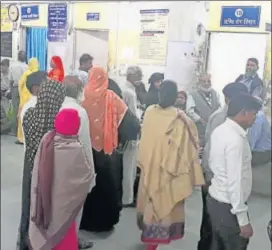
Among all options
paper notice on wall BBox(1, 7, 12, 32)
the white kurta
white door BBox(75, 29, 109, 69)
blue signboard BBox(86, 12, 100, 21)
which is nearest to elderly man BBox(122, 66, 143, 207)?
the white kurta

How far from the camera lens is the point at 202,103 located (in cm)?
165

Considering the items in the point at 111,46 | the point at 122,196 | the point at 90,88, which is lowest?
the point at 122,196

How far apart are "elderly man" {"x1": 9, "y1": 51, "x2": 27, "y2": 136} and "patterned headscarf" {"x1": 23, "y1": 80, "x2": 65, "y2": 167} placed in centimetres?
8

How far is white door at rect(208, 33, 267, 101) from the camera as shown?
1.57 metres

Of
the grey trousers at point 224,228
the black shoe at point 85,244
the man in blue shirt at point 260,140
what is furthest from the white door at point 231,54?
the black shoe at point 85,244

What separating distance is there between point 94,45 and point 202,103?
16.4 inches

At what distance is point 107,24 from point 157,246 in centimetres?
77

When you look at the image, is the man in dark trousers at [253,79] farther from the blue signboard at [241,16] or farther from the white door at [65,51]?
the white door at [65,51]

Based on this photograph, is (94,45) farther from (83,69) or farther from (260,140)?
(260,140)

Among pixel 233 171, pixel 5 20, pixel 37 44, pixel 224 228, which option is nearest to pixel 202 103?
pixel 233 171

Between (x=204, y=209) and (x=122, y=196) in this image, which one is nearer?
(x=204, y=209)

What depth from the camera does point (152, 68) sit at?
1.70 m

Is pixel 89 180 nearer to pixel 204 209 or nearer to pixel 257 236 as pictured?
pixel 204 209

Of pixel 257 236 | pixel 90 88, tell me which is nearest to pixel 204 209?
pixel 257 236
